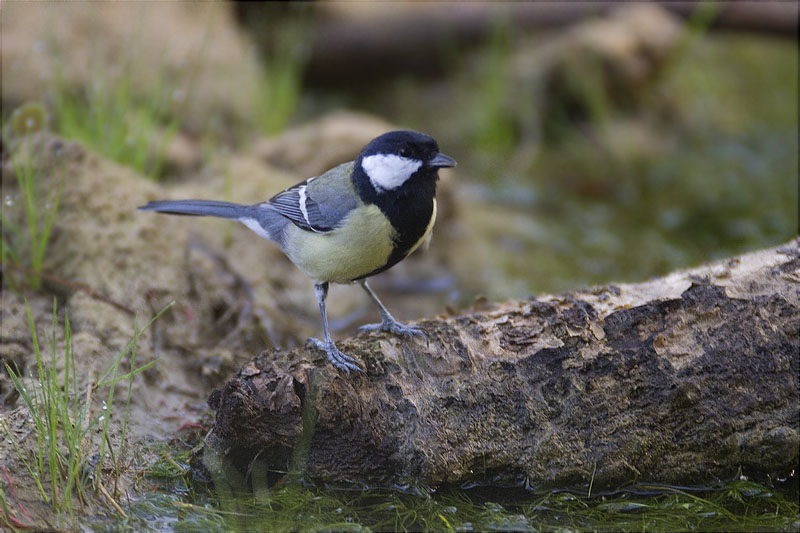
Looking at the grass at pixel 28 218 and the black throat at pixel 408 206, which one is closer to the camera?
the black throat at pixel 408 206

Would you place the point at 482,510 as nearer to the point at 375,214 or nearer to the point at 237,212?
the point at 375,214

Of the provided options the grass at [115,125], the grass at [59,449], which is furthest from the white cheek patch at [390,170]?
the grass at [115,125]

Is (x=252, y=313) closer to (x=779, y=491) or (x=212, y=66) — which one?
(x=779, y=491)

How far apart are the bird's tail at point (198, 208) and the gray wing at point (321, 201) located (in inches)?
8.3

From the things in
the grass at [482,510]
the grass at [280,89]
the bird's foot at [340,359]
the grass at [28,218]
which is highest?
the grass at [280,89]

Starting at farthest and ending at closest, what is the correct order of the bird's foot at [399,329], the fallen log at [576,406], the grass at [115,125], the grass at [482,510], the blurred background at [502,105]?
the blurred background at [502,105] < the grass at [115,125] < the bird's foot at [399,329] < the fallen log at [576,406] < the grass at [482,510]

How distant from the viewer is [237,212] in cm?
386

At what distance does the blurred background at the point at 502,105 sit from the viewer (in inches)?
226

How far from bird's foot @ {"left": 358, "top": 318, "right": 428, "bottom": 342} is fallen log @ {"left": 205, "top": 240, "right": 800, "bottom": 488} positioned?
15 centimetres

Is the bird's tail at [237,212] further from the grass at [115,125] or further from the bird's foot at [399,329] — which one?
the grass at [115,125]

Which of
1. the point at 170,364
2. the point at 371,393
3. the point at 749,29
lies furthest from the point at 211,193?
the point at 749,29

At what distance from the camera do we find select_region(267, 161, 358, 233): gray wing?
10.9 feet

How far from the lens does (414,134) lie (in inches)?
127

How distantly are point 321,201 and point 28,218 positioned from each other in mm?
1618
